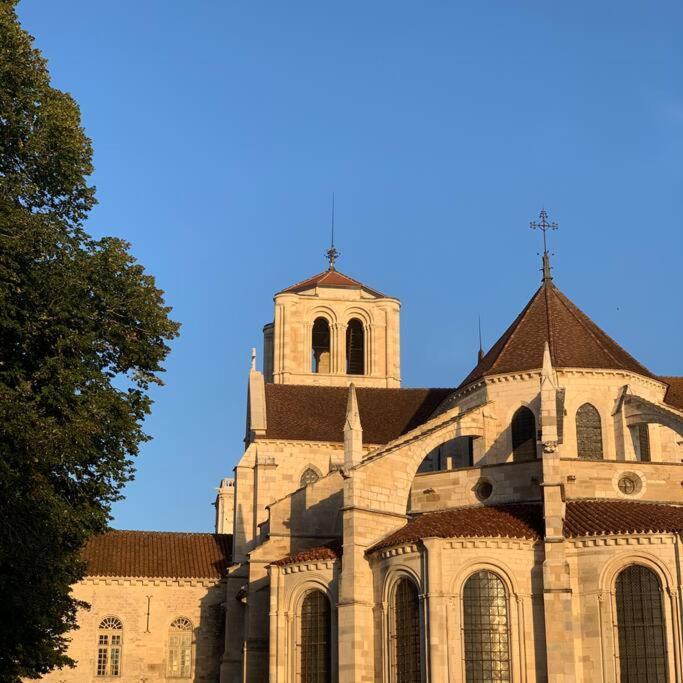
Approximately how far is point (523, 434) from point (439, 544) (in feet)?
28.1

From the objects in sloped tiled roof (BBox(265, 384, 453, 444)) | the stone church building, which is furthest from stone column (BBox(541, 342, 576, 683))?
sloped tiled roof (BBox(265, 384, 453, 444))

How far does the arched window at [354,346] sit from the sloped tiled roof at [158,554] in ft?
37.1

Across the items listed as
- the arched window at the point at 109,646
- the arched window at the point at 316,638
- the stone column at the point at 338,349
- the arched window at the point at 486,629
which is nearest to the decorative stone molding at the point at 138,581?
the arched window at the point at 109,646

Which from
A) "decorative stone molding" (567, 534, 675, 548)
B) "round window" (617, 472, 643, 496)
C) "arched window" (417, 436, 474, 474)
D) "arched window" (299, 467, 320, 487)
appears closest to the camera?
"decorative stone molding" (567, 534, 675, 548)

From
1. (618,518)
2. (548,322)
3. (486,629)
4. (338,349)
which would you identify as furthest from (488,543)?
(338,349)

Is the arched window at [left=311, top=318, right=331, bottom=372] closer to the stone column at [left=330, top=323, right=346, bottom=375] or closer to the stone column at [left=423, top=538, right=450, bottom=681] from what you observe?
the stone column at [left=330, top=323, right=346, bottom=375]

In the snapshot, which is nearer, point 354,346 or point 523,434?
point 523,434

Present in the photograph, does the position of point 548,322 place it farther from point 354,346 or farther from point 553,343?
point 354,346

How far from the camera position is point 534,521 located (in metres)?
35.1

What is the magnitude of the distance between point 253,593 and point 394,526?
25.4 ft

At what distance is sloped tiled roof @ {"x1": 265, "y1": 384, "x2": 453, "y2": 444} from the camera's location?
50656 millimetres

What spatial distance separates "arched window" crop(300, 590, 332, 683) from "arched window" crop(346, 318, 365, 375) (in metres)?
23.0

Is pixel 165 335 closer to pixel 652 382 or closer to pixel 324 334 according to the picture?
pixel 652 382

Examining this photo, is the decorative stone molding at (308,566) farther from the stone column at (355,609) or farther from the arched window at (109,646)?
the arched window at (109,646)
